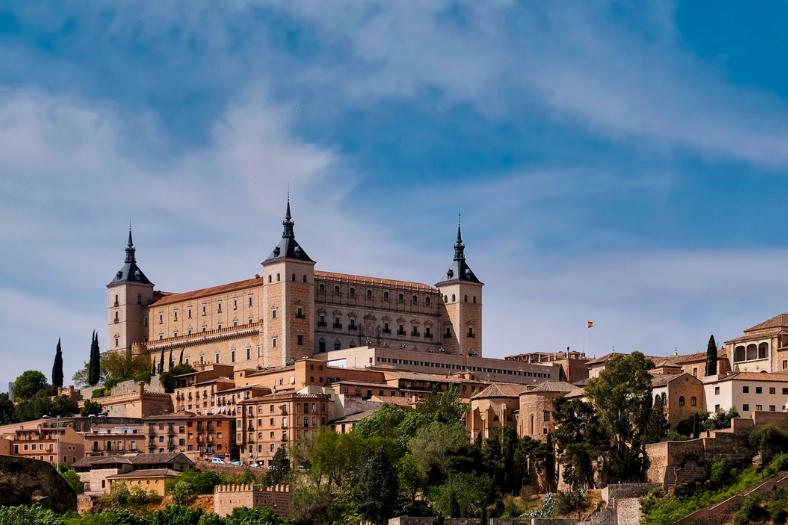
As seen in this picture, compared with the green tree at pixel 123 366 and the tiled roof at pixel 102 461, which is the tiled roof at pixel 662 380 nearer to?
the tiled roof at pixel 102 461

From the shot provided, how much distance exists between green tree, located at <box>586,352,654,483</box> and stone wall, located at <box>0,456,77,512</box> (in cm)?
2079

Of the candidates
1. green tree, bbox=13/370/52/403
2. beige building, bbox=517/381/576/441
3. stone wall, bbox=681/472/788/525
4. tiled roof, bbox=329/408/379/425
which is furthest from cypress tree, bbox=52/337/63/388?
stone wall, bbox=681/472/788/525

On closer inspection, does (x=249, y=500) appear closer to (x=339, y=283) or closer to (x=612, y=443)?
(x=612, y=443)

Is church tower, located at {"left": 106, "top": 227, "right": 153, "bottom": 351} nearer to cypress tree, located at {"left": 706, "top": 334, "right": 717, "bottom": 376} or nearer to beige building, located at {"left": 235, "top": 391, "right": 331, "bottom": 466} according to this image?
beige building, located at {"left": 235, "top": 391, "right": 331, "bottom": 466}

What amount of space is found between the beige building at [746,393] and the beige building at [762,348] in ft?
34.8

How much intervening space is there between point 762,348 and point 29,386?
147ft

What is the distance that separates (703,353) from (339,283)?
28294mm

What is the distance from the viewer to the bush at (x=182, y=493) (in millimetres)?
79000

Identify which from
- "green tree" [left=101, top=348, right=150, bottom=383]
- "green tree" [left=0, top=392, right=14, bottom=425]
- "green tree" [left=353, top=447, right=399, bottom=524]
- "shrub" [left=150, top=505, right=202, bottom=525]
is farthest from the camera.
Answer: "green tree" [left=101, top=348, right=150, bottom=383]

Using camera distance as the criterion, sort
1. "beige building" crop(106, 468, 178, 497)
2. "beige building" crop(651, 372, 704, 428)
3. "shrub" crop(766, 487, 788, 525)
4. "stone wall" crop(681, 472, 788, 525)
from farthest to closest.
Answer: "beige building" crop(106, 468, 178, 497) < "beige building" crop(651, 372, 704, 428) < "stone wall" crop(681, 472, 788, 525) < "shrub" crop(766, 487, 788, 525)

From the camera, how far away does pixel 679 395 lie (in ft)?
256

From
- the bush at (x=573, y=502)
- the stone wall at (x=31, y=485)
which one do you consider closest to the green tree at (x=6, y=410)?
the stone wall at (x=31, y=485)

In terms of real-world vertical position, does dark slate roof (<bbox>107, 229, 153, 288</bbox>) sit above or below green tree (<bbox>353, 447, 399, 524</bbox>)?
above

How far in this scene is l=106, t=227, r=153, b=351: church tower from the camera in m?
121
